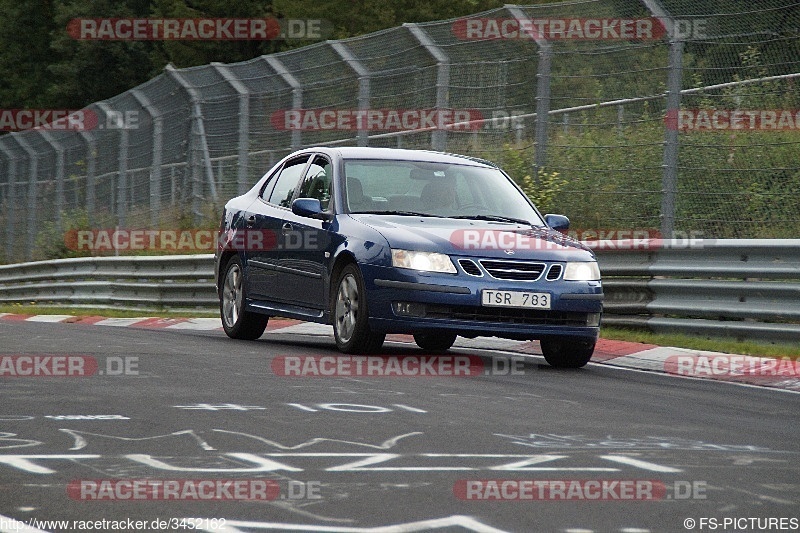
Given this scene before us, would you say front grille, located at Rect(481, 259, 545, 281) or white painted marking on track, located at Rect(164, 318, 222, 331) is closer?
front grille, located at Rect(481, 259, 545, 281)

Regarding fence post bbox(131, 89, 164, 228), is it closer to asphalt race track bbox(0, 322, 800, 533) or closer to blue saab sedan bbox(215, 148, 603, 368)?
blue saab sedan bbox(215, 148, 603, 368)

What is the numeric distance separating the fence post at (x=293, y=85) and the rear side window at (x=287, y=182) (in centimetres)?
576


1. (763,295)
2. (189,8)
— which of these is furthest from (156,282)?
(189,8)

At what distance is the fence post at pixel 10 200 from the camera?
106 ft

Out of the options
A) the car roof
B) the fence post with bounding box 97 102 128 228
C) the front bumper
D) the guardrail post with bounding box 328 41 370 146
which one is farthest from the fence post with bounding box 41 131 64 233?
the front bumper

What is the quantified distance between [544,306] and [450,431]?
3806 millimetres

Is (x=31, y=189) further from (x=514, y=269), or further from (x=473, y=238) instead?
(x=514, y=269)

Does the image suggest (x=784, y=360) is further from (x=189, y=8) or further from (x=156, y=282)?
(x=189, y=8)

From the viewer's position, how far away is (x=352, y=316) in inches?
436

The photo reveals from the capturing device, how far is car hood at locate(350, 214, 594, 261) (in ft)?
35.2

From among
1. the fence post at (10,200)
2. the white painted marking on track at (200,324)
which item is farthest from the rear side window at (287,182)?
the fence post at (10,200)

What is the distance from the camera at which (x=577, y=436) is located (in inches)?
277

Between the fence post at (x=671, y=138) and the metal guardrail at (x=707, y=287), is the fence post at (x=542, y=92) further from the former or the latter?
the metal guardrail at (x=707, y=287)

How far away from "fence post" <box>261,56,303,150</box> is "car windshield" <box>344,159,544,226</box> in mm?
6886
